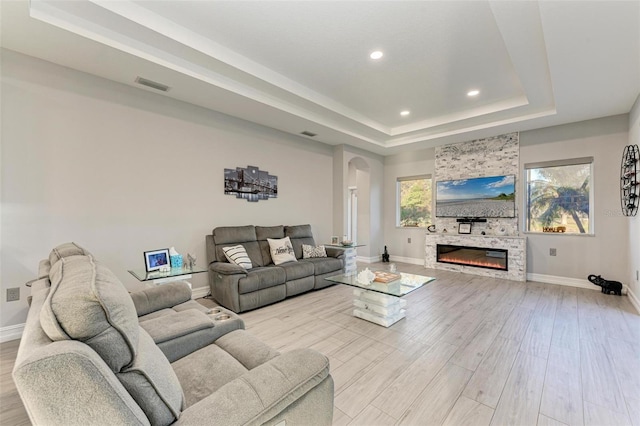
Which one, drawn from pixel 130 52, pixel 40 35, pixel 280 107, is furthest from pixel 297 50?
pixel 40 35

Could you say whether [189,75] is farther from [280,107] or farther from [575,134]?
[575,134]

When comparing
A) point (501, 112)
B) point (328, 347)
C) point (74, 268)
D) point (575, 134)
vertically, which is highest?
point (501, 112)

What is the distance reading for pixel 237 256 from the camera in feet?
12.9

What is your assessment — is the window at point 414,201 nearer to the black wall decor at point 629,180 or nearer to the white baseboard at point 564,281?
the white baseboard at point 564,281

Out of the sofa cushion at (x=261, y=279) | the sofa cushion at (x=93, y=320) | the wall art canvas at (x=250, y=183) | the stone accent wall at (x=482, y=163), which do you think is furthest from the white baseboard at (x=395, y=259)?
the sofa cushion at (x=93, y=320)

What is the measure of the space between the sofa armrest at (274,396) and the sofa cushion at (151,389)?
0.17 feet

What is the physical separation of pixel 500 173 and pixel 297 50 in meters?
4.67

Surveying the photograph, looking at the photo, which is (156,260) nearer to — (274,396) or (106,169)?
(106,169)

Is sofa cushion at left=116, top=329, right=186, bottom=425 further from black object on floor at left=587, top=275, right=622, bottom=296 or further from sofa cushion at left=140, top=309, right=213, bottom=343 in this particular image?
black object on floor at left=587, top=275, right=622, bottom=296

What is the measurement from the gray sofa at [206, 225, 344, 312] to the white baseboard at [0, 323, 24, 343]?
6.17 feet

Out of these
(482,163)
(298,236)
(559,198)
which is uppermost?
(482,163)

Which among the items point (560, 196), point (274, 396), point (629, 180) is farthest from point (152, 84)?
point (560, 196)

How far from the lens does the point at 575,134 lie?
4727mm

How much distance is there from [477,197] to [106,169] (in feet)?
20.9
